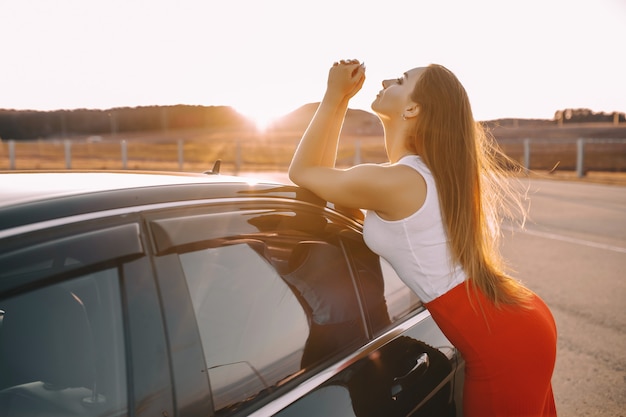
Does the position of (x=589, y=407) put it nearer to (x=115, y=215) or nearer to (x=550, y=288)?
(x=550, y=288)

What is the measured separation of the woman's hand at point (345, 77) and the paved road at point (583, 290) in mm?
2631

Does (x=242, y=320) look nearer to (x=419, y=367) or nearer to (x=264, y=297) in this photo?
(x=264, y=297)

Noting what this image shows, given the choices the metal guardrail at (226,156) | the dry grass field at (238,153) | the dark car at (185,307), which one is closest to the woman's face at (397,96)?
the dark car at (185,307)

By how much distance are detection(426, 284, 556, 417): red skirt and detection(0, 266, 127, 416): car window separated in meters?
1.17

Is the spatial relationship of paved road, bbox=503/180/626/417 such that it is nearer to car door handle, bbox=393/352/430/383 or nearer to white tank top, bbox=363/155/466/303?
car door handle, bbox=393/352/430/383

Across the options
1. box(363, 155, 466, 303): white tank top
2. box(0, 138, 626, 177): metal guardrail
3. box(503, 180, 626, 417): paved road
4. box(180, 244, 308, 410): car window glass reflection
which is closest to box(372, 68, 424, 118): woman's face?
box(363, 155, 466, 303): white tank top

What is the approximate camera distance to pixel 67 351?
4.15 feet

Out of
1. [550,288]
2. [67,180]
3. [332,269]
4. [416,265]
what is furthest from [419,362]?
[550,288]

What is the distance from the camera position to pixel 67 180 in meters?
1.59

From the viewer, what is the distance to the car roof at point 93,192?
1179 millimetres

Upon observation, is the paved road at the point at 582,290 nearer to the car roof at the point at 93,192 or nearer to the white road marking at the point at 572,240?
the white road marking at the point at 572,240

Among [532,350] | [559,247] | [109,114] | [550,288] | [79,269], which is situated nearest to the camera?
[79,269]

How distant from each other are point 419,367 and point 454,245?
0.45 metres

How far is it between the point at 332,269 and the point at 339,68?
85 centimetres
